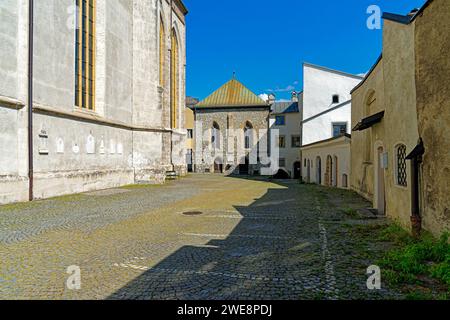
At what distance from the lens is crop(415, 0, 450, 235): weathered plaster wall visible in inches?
213

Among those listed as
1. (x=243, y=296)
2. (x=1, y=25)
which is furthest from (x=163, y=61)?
(x=243, y=296)

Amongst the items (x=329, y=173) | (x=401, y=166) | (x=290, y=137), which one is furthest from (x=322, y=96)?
(x=401, y=166)

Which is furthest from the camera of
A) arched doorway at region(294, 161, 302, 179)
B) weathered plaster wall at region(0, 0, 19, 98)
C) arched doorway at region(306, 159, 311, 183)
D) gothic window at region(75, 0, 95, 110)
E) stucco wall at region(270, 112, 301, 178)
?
stucco wall at region(270, 112, 301, 178)

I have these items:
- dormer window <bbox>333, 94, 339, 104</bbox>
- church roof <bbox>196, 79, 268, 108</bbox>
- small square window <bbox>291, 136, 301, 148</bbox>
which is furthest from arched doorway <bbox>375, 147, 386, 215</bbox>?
church roof <bbox>196, 79, 268, 108</bbox>

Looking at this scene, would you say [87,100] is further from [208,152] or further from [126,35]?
[208,152]

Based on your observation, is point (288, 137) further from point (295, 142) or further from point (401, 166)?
point (401, 166)

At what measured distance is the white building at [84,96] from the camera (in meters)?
12.6

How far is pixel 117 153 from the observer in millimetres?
20422

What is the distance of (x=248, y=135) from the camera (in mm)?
43062

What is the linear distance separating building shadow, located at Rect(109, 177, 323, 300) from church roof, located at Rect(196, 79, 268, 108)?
36.7 meters

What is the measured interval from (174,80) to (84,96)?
1409cm

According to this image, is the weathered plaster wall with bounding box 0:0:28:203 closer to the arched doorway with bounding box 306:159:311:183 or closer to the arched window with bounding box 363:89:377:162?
the arched window with bounding box 363:89:377:162

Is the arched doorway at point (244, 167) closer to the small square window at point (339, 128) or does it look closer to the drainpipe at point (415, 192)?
the small square window at point (339, 128)

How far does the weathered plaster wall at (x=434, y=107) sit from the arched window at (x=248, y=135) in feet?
119
